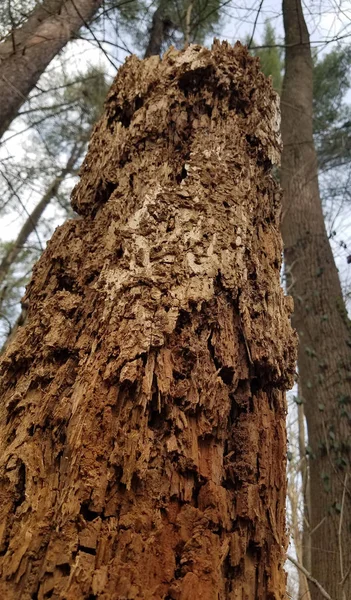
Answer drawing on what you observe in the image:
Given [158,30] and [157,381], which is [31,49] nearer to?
[158,30]

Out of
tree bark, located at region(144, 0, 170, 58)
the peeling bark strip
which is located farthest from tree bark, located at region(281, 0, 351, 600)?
tree bark, located at region(144, 0, 170, 58)

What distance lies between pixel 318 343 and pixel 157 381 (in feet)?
9.12

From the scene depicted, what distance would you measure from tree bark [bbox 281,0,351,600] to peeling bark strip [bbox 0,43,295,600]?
5.75 ft

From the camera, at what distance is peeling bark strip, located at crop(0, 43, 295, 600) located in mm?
674

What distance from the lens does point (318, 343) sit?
336cm

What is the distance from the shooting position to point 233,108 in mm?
1367

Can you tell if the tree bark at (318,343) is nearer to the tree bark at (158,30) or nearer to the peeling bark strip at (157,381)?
the peeling bark strip at (157,381)

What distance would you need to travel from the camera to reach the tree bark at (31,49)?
4.01 metres

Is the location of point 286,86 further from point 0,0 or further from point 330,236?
point 0,0

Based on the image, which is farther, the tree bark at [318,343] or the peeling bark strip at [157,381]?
the tree bark at [318,343]

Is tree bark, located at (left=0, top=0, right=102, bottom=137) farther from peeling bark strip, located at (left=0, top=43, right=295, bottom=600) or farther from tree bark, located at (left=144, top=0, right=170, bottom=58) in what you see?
peeling bark strip, located at (left=0, top=43, right=295, bottom=600)

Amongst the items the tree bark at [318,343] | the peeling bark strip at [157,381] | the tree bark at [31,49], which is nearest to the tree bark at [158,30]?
the tree bark at [31,49]

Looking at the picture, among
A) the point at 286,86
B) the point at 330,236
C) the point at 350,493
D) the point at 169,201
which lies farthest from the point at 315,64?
the point at 169,201

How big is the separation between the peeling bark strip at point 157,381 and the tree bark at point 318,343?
175 centimetres
